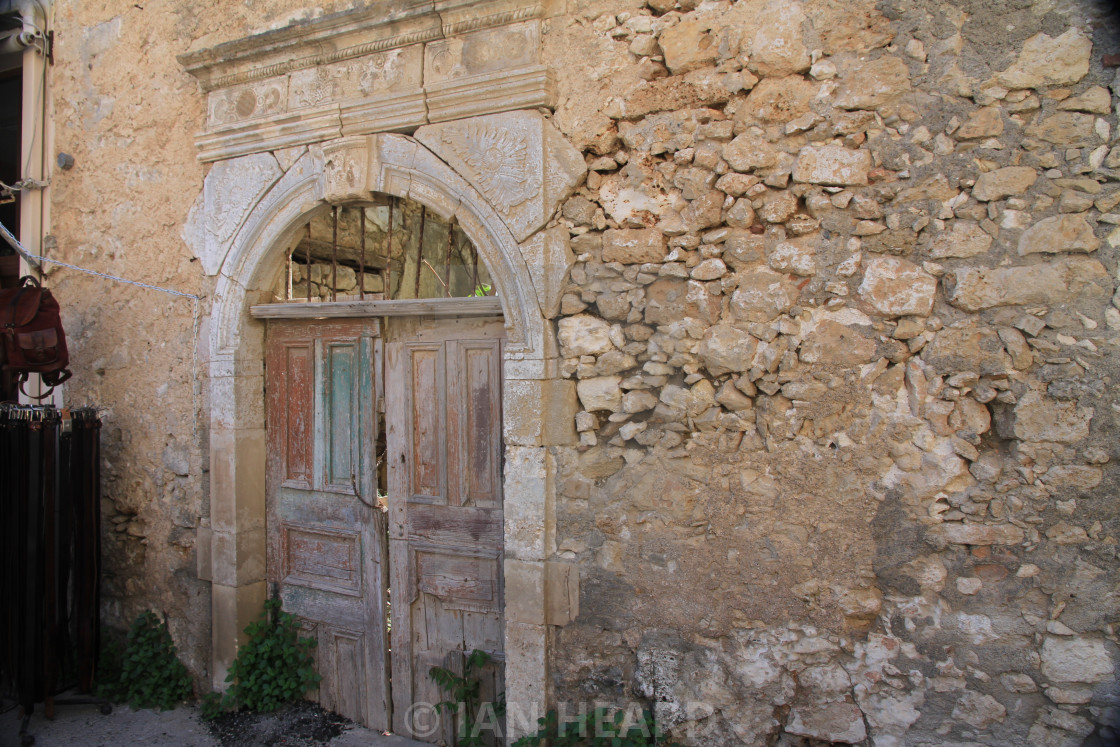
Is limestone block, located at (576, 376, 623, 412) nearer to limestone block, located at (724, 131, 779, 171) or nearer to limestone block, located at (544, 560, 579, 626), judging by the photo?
limestone block, located at (544, 560, 579, 626)

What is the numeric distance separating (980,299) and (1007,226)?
0.25m

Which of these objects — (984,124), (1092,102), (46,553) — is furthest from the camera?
(46,553)

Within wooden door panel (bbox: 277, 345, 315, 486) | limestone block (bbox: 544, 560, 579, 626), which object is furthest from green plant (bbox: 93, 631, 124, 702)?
Answer: limestone block (bbox: 544, 560, 579, 626)

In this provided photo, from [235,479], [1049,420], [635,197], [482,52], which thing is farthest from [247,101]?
[1049,420]

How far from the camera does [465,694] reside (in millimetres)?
3113

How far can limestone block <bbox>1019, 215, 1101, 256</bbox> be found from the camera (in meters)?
2.09

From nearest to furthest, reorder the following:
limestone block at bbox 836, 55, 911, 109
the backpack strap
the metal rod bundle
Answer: limestone block at bbox 836, 55, 911, 109 → the metal rod bundle → the backpack strap

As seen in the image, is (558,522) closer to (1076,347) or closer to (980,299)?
(980,299)

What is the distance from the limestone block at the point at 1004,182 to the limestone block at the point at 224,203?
3.10 m

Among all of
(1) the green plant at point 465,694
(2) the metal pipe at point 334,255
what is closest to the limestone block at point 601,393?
(1) the green plant at point 465,694

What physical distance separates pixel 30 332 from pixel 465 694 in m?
3.01

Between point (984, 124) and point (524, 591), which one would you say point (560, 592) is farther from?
point (984, 124)

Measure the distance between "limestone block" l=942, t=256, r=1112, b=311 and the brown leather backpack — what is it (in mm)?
4358

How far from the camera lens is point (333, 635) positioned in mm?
3510
